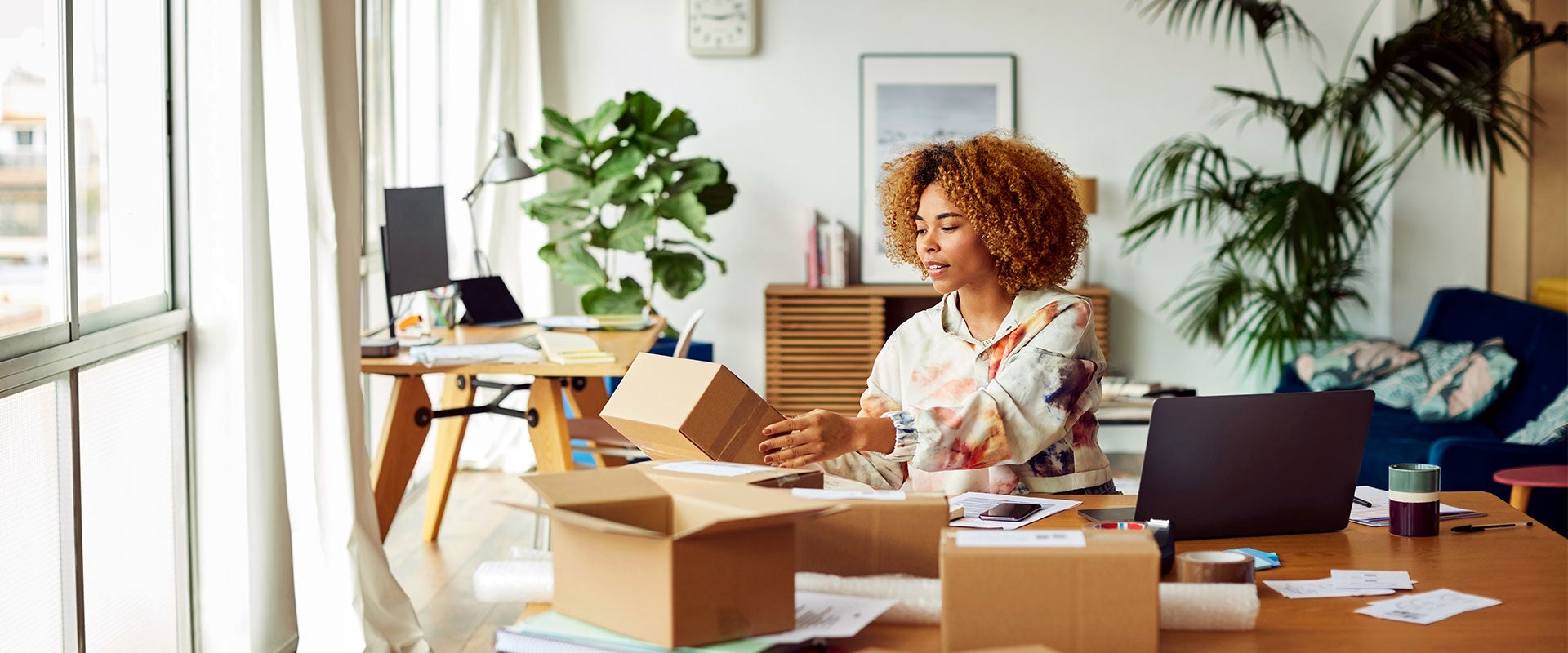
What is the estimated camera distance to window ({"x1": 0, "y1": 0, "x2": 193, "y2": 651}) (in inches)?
94.3

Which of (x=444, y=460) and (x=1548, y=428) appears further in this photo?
(x=444, y=460)

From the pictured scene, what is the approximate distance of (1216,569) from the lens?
64.2 inches

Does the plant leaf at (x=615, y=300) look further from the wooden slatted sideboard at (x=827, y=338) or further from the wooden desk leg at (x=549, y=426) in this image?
the wooden desk leg at (x=549, y=426)

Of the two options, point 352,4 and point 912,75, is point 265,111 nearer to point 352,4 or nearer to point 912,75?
point 352,4

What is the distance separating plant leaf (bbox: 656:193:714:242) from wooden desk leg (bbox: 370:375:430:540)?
1596 millimetres

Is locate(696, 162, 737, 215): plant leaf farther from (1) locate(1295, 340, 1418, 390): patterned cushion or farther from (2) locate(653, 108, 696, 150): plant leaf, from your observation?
(1) locate(1295, 340, 1418, 390): patterned cushion

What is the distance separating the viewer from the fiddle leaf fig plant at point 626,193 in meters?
5.38

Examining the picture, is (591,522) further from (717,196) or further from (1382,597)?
(717,196)

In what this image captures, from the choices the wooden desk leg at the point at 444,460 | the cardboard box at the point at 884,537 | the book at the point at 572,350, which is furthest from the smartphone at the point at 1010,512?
the wooden desk leg at the point at 444,460

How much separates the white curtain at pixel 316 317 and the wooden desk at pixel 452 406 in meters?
0.67

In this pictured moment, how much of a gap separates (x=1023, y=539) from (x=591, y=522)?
0.43 metres

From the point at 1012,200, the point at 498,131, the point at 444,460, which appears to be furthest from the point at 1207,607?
the point at 498,131

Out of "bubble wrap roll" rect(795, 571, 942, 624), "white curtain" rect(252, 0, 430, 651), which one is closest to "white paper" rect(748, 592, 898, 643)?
"bubble wrap roll" rect(795, 571, 942, 624)

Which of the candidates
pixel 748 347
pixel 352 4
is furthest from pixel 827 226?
pixel 352 4
